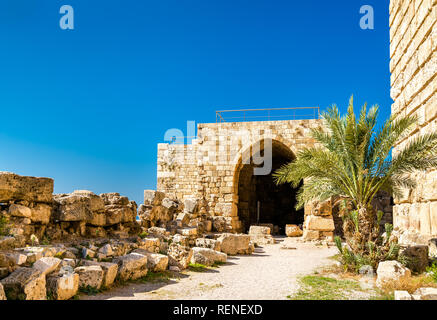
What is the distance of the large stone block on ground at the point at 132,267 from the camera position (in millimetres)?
6422

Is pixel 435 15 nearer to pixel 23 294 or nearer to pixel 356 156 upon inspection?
pixel 356 156

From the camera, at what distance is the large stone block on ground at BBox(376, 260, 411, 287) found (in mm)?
5734

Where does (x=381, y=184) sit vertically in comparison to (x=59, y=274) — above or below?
above

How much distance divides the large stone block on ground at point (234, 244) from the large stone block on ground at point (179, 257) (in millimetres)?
2126

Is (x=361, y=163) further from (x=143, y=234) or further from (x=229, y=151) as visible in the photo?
(x=229, y=151)

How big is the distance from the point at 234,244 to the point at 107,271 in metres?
5.44

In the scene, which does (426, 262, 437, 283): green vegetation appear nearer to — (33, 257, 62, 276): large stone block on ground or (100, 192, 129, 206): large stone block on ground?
(33, 257, 62, 276): large stone block on ground

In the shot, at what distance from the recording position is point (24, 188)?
691 cm

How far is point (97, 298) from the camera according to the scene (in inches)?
208

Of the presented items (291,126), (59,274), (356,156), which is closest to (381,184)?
(356,156)

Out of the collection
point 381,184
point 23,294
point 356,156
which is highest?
point 356,156
